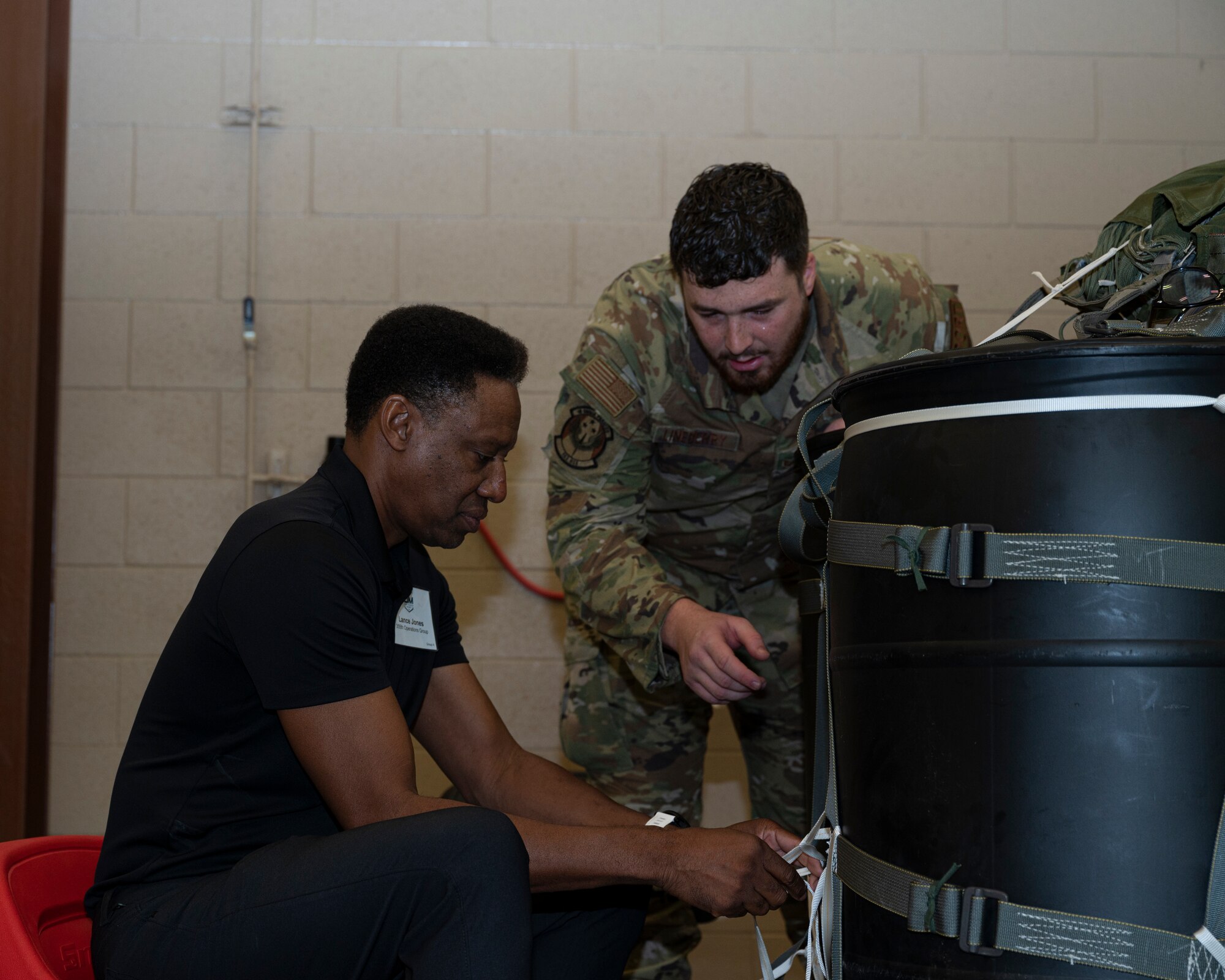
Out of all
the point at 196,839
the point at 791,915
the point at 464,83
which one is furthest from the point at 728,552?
the point at 464,83

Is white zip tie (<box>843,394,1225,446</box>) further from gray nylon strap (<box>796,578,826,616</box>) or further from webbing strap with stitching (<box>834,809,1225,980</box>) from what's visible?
gray nylon strap (<box>796,578,826,616</box>)

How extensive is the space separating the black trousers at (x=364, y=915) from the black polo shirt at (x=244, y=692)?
0.33 ft

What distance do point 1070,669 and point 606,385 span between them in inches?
46.8

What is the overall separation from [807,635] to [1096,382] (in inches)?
31.7

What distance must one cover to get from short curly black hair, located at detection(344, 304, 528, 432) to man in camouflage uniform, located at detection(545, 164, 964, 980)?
1.34 feet

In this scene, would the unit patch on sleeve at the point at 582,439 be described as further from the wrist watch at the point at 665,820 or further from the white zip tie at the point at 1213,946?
the white zip tie at the point at 1213,946

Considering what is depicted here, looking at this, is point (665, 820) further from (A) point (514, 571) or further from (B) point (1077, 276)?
(A) point (514, 571)

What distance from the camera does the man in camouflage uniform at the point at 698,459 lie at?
1.81 meters

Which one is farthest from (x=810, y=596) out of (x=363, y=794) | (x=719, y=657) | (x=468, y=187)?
(x=468, y=187)

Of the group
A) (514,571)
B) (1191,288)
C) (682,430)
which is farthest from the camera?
(514,571)

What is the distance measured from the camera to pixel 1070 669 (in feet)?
2.92

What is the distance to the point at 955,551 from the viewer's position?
3.03ft

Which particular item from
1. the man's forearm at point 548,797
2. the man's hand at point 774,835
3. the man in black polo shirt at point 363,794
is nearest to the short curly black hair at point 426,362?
the man in black polo shirt at point 363,794

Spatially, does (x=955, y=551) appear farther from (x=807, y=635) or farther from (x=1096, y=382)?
(x=807, y=635)
